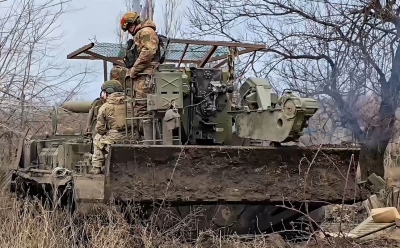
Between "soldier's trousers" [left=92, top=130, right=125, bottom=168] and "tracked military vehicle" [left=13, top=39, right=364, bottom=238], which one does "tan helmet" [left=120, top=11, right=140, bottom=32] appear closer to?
"tracked military vehicle" [left=13, top=39, right=364, bottom=238]

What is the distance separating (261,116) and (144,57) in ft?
5.36

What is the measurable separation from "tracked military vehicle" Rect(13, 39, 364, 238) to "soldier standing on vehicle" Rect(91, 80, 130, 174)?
0.10 m

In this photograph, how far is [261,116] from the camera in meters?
6.74

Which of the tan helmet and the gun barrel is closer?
the tan helmet

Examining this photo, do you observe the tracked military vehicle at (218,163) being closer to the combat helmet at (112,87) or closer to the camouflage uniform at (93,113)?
the combat helmet at (112,87)

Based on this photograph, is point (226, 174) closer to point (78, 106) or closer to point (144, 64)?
point (144, 64)

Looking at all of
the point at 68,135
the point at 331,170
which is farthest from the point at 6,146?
the point at 331,170

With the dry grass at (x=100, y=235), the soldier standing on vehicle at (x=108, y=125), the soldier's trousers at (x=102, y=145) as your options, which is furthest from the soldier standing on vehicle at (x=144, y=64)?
the dry grass at (x=100, y=235)

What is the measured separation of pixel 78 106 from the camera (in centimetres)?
1052

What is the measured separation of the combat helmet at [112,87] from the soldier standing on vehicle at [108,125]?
0.32 metres

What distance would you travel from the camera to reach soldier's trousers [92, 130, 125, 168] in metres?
7.55

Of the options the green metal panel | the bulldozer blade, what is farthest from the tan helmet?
the bulldozer blade

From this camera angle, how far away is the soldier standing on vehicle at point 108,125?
759 centimetres

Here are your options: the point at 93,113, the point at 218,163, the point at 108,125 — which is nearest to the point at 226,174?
the point at 218,163
